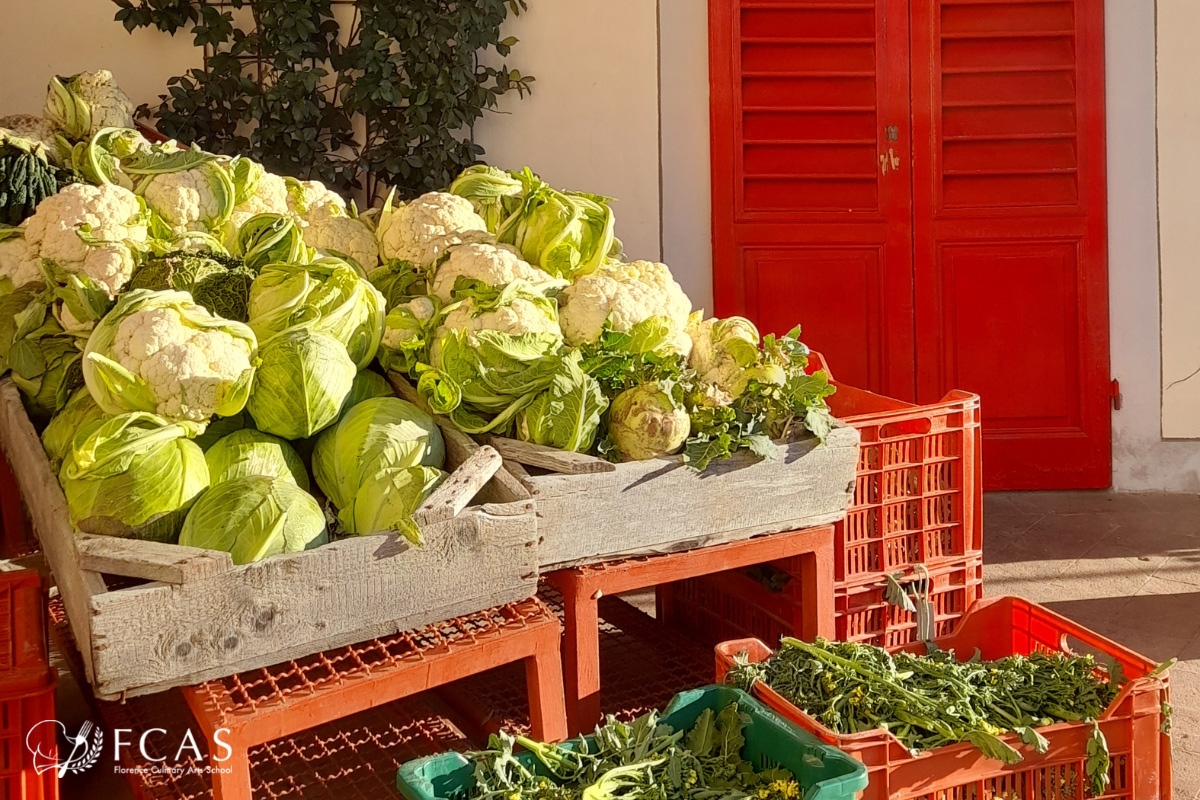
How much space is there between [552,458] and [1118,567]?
320cm

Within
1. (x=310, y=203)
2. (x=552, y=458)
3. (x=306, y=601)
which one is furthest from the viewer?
(x=310, y=203)

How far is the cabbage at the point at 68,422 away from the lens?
7.83 ft

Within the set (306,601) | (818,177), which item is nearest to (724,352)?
(306,601)

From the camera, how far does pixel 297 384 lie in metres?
2.29

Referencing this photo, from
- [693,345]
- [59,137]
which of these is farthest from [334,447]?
[59,137]

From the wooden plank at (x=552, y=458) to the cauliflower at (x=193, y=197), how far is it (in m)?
1.10

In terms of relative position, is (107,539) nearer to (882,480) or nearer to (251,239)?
(251,239)

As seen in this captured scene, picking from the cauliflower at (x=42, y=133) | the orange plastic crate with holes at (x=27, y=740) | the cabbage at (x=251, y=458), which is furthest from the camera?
the cauliflower at (x=42, y=133)

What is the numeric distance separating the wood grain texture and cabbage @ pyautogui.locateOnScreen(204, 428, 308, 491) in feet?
1.51

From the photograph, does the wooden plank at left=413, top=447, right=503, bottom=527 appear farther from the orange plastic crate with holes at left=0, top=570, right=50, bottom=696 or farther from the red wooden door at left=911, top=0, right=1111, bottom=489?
the red wooden door at left=911, top=0, right=1111, bottom=489

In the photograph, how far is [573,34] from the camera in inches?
216

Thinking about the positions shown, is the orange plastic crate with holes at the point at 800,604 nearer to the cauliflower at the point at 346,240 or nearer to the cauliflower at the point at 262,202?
the cauliflower at the point at 346,240

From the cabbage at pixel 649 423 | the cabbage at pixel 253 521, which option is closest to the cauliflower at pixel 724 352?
the cabbage at pixel 649 423

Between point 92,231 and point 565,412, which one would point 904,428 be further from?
point 92,231
